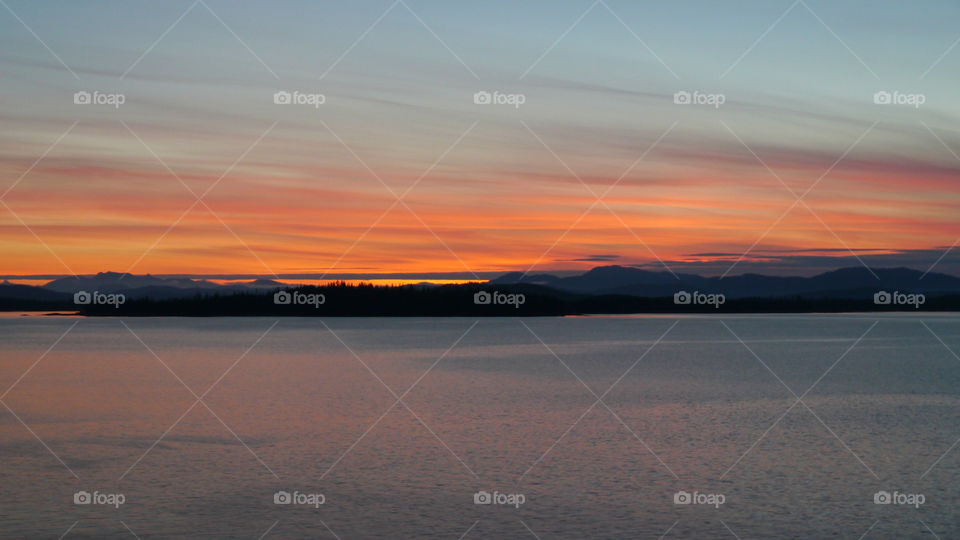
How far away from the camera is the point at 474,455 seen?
2453 cm

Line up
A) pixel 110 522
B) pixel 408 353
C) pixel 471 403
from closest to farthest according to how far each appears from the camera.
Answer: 1. pixel 110 522
2. pixel 471 403
3. pixel 408 353

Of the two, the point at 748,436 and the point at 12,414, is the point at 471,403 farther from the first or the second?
the point at 12,414

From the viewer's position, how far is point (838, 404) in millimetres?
38250

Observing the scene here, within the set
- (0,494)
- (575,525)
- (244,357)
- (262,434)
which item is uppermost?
(244,357)

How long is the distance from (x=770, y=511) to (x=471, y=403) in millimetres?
20164

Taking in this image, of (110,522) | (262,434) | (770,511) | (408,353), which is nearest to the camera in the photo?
(110,522)

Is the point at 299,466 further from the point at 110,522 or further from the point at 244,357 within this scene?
the point at 244,357

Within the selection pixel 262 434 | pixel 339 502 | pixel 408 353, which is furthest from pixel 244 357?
pixel 339 502

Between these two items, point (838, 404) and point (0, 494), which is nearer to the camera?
point (0, 494)

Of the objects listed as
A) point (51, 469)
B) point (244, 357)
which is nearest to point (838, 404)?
point (51, 469)

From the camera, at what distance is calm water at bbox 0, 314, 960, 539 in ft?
57.1

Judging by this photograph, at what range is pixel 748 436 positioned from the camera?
28.6 metres

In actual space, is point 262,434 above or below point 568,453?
above

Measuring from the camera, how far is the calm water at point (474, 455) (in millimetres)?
17406
